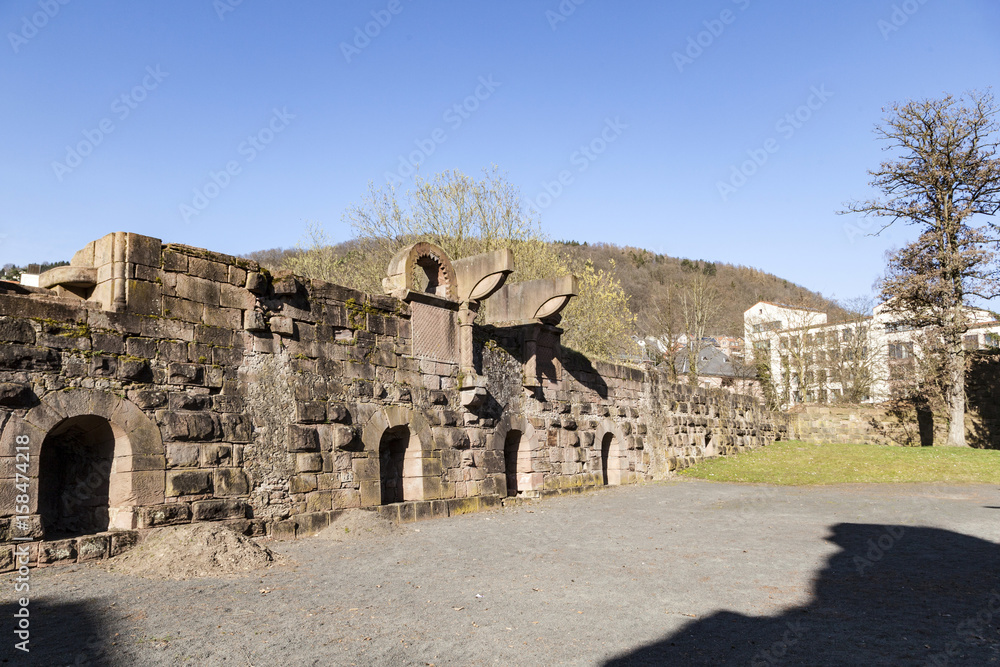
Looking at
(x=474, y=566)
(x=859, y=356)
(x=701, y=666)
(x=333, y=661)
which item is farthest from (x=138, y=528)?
(x=859, y=356)

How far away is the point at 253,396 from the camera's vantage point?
350 inches

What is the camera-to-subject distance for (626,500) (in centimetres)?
1365

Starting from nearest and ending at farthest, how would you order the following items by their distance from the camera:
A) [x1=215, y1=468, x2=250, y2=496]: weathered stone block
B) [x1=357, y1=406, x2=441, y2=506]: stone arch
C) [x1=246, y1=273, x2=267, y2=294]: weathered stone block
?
1. [x1=215, y1=468, x2=250, y2=496]: weathered stone block
2. [x1=246, y1=273, x2=267, y2=294]: weathered stone block
3. [x1=357, y1=406, x2=441, y2=506]: stone arch

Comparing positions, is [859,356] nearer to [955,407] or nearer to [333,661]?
[955,407]

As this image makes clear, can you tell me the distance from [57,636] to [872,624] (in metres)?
5.47

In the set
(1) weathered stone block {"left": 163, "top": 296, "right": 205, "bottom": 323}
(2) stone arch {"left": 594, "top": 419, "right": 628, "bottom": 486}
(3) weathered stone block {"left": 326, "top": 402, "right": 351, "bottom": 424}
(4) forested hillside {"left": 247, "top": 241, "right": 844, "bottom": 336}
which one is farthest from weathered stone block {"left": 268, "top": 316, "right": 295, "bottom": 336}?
(4) forested hillside {"left": 247, "top": 241, "right": 844, "bottom": 336}

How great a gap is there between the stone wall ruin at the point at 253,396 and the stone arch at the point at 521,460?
0.04m

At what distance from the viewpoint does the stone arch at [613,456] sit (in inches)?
664

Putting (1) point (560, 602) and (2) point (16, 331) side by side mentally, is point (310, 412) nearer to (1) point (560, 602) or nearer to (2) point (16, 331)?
(2) point (16, 331)

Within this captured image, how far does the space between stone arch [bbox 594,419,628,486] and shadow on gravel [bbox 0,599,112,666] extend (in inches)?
500

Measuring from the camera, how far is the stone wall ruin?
7.08 meters

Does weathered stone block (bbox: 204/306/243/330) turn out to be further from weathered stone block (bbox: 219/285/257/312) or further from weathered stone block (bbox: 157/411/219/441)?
weathered stone block (bbox: 157/411/219/441)

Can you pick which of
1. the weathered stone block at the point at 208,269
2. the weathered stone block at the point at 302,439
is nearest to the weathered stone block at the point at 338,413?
the weathered stone block at the point at 302,439

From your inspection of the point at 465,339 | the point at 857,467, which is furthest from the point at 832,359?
the point at 465,339
